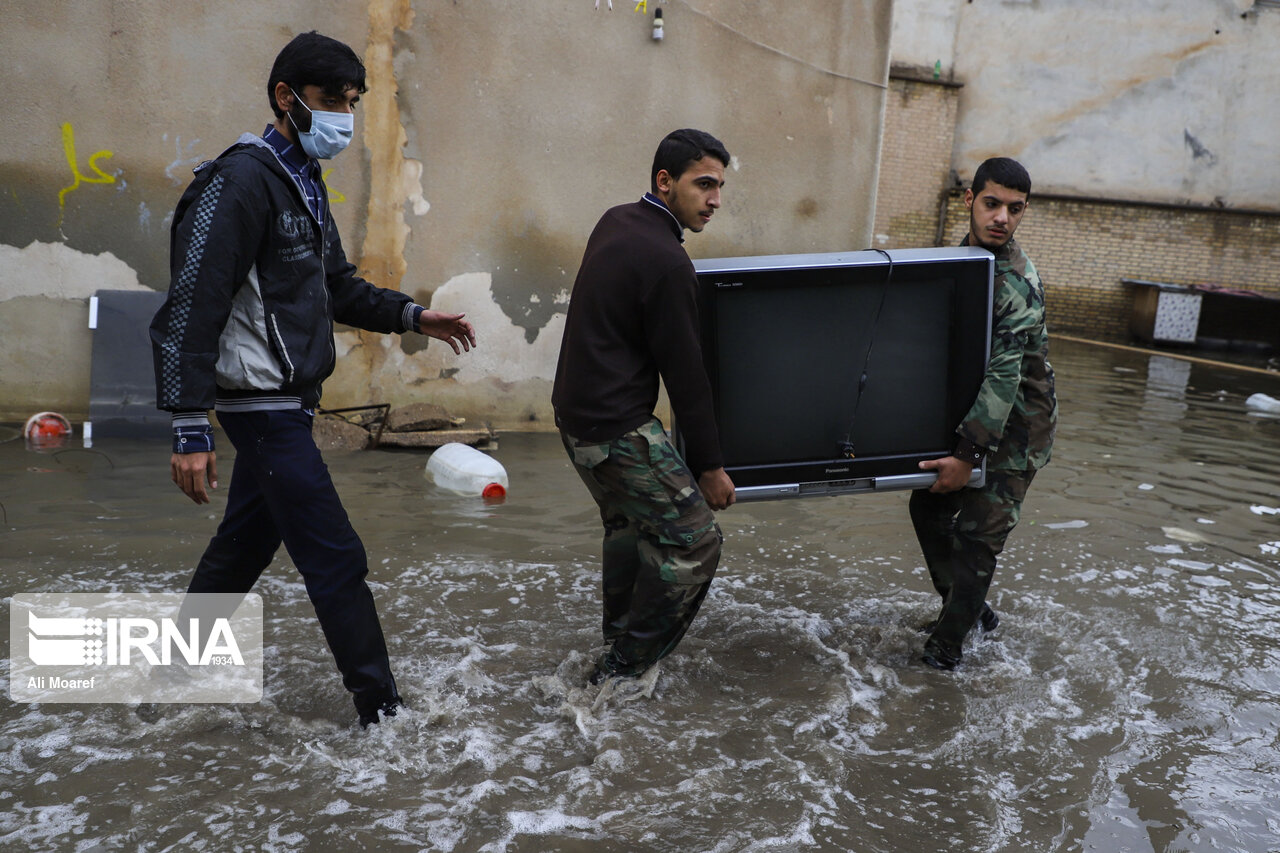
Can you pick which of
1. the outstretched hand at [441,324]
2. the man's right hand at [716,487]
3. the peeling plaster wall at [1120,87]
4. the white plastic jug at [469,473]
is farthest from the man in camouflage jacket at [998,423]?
the peeling plaster wall at [1120,87]

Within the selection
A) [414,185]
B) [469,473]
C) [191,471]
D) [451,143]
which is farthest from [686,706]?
[451,143]

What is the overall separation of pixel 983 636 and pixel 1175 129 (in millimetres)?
17410

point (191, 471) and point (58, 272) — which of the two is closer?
point (191, 471)

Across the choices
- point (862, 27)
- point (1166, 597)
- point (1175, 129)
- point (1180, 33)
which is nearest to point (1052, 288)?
point (1175, 129)

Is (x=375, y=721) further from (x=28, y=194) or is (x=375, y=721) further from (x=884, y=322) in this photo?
(x=28, y=194)

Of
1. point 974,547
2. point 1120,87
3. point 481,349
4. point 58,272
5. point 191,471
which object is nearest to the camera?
point 191,471

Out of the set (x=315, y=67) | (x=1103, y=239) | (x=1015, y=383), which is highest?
(x=1103, y=239)

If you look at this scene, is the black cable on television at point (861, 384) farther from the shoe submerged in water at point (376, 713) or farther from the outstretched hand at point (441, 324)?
the shoe submerged in water at point (376, 713)

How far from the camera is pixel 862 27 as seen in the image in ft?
23.5

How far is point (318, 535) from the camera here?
2.76m

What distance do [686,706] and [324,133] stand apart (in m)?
2.10

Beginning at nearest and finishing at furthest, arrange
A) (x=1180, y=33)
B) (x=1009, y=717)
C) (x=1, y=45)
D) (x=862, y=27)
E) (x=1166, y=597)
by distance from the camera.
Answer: (x=1009, y=717)
(x=1166, y=597)
(x=1, y=45)
(x=862, y=27)
(x=1180, y=33)

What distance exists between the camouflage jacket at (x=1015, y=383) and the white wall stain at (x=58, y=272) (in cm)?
521

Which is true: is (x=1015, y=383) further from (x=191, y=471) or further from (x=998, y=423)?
(x=191, y=471)
